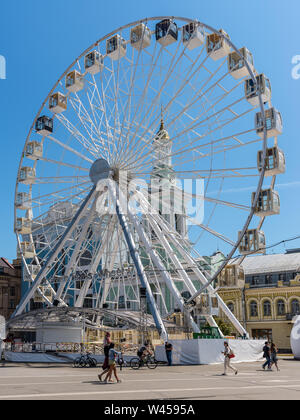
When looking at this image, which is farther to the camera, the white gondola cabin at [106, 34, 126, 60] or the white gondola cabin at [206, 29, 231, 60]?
the white gondola cabin at [106, 34, 126, 60]

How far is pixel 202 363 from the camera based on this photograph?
101 feet

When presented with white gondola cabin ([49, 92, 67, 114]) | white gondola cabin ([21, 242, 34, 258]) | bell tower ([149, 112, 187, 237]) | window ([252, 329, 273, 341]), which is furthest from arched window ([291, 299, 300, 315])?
white gondola cabin ([49, 92, 67, 114])

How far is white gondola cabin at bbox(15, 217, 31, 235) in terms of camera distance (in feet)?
141

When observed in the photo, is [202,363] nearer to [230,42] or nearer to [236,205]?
[236,205]

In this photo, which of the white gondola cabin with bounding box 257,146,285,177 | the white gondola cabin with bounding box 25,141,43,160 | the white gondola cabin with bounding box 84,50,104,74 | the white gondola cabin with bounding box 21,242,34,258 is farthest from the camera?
the white gondola cabin with bounding box 21,242,34,258

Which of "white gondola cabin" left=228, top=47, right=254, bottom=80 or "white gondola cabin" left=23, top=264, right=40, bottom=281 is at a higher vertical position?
"white gondola cabin" left=228, top=47, right=254, bottom=80

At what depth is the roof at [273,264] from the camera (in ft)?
212

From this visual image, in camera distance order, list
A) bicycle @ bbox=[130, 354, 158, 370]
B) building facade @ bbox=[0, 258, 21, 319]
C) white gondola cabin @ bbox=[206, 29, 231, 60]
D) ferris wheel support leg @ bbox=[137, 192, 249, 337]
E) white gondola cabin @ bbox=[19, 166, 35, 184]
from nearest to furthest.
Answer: bicycle @ bbox=[130, 354, 158, 370]
white gondola cabin @ bbox=[206, 29, 231, 60]
ferris wheel support leg @ bbox=[137, 192, 249, 337]
white gondola cabin @ bbox=[19, 166, 35, 184]
building facade @ bbox=[0, 258, 21, 319]

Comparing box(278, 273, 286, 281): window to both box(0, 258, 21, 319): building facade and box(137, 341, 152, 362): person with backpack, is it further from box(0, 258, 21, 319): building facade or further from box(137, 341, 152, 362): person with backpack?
box(0, 258, 21, 319): building facade

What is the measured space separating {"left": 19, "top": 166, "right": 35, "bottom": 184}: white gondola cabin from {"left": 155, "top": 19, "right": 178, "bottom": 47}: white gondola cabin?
15.6 m

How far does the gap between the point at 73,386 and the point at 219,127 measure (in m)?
20.0

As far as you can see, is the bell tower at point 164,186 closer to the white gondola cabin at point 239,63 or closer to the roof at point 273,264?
the white gondola cabin at point 239,63

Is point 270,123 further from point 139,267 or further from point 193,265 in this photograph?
point 139,267
